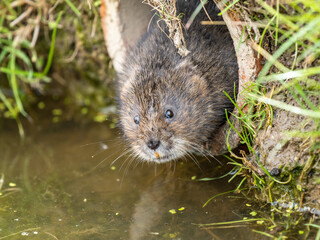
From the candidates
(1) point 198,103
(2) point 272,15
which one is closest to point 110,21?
(1) point 198,103

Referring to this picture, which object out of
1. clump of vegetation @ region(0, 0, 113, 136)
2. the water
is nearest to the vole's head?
the water

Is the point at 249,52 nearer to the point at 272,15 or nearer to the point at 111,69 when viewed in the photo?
the point at 272,15

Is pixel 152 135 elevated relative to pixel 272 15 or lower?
lower

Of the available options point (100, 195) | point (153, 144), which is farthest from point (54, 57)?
point (153, 144)

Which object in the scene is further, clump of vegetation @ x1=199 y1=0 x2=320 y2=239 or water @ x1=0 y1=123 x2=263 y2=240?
water @ x1=0 y1=123 x2=263 y2=240

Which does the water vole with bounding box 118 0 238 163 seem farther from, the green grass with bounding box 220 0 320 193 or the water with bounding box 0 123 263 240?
the green grass with bounding box 220 0 320 193

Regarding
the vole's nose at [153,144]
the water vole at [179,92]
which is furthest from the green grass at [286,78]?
the vole's nose at [153,144]
